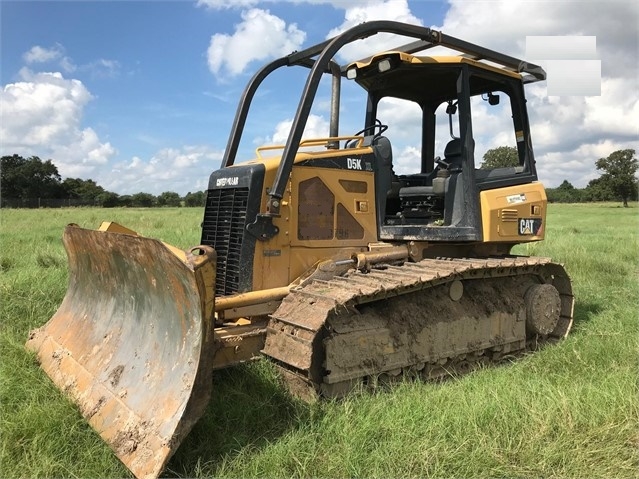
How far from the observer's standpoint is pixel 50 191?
67562 millimetres

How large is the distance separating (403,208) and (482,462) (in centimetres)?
308

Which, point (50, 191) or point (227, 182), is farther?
point (50, 191)

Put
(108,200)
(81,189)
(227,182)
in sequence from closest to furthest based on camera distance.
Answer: (227,182) < (108,200) < (81,189)

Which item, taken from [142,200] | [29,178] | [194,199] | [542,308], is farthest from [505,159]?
[29,178]

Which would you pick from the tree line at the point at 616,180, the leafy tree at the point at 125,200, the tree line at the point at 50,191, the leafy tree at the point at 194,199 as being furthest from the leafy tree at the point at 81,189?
the tree line at the point at 616,180

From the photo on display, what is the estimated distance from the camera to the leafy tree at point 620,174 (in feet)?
203

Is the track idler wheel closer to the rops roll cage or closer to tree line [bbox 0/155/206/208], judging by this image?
the rops roll cage

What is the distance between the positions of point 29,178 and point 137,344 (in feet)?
229

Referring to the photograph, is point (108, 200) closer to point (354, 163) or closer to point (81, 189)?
point (81, 189)

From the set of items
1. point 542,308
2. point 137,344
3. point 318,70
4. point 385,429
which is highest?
point 318,70

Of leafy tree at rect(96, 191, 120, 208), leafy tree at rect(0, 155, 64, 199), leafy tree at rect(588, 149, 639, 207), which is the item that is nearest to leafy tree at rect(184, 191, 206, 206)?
leafy tree at rect(96, 191, 120, 208)

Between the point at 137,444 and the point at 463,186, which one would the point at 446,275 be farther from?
the point at 137,444

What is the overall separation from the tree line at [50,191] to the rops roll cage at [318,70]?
2225 inches

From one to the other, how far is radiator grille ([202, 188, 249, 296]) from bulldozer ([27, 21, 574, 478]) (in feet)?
0.06
